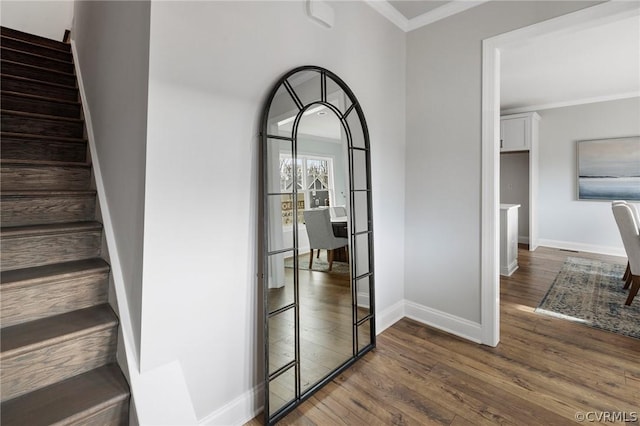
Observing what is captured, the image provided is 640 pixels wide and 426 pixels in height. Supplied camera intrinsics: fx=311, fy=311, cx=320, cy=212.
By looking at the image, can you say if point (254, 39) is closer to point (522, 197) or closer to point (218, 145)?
point (218, 145)

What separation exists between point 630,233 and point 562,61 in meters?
2.24

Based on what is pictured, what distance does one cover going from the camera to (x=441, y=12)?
254 cm

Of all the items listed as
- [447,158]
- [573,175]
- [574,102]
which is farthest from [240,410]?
[574,102]

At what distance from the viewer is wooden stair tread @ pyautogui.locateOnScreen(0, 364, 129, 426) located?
1105 mm

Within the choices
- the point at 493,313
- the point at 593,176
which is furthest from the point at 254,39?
the point at 593,176

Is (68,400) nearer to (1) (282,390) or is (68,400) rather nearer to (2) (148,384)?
(2) (148,384)

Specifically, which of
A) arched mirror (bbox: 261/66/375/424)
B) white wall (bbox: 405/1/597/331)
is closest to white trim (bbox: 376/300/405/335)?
white wall (bbox: 405/1/597/331)

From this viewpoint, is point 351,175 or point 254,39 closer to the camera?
point 254,39

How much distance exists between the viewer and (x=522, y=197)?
6.26 meters

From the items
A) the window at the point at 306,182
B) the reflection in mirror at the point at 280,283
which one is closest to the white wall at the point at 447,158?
the window at the point at 306,182

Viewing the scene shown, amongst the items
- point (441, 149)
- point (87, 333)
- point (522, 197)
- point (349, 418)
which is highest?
point (441, 149)

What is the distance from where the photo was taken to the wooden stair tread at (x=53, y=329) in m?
1.21

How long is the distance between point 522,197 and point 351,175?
5582 mm

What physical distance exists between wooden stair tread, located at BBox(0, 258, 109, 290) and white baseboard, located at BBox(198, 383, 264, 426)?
3.02 feet
